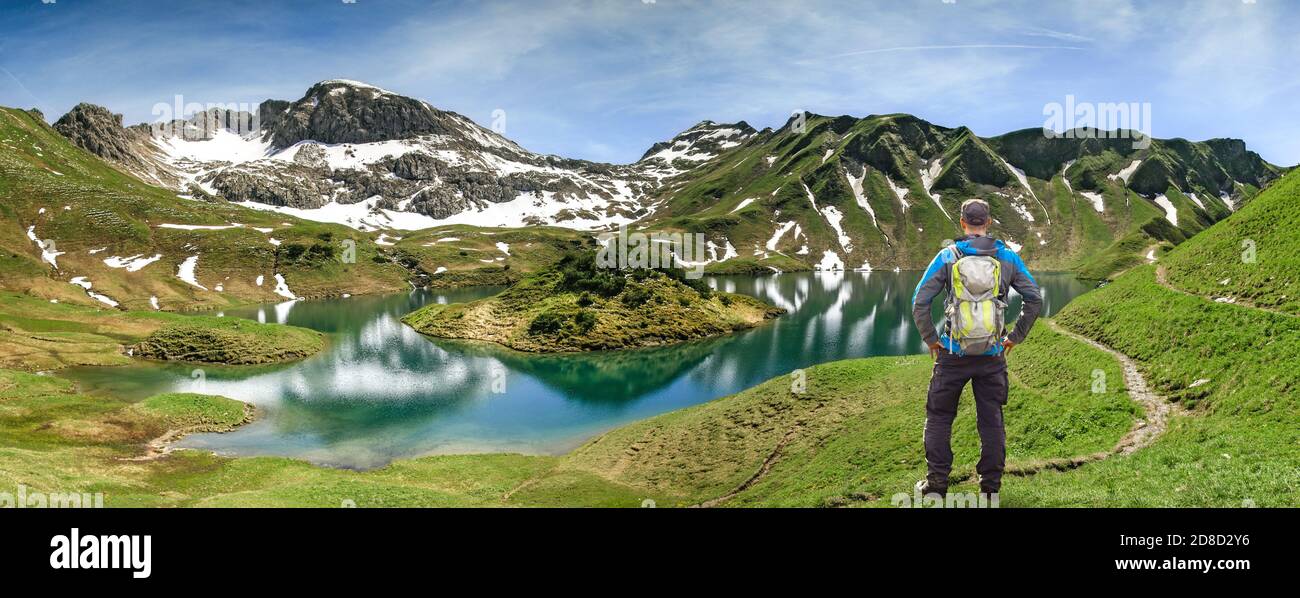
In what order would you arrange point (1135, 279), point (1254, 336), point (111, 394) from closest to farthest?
point (1254, 336)
point (1135, 279)
point (111, 394)

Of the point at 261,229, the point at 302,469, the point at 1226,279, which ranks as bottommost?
the point at 302,469

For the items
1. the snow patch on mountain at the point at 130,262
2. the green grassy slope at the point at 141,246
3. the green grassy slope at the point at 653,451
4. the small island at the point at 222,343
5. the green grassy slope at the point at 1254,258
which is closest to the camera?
the green grassy slope at the point at 653,451

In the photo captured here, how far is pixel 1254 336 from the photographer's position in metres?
20.1

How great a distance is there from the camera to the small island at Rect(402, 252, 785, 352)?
8519 centimetres

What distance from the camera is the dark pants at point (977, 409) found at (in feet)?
31.5

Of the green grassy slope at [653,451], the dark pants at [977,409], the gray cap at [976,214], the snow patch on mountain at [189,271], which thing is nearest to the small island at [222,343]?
the green grassy slope at [653,451]

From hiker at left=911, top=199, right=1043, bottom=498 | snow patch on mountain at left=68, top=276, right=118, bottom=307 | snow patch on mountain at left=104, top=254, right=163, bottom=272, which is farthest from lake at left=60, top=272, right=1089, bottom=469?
snow patch on mountain at left=104, top=254, right=163, bottom=272

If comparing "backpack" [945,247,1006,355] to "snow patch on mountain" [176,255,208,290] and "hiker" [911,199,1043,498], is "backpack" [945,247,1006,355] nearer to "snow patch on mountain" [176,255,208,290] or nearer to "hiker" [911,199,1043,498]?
"hiker" [911,199,1043,498]

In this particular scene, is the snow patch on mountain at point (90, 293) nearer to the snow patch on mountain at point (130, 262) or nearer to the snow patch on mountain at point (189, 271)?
the snow patch on mountain at point (130, 262)

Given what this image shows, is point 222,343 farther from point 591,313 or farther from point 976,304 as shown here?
point 976,304
